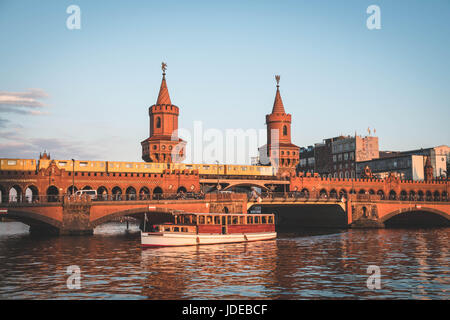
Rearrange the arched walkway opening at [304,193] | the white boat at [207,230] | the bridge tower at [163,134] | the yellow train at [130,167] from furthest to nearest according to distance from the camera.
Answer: the bridge tower at [163,134], the arched walkway opening at [304,193], the yellow train at [130,167], the white boat at [207,230]

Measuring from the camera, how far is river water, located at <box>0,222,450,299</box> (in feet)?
107

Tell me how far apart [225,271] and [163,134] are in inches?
3009

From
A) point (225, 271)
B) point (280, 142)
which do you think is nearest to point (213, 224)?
point (225, 271)

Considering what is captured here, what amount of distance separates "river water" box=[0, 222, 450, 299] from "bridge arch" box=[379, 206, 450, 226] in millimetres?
43891

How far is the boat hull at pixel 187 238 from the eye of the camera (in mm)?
59938

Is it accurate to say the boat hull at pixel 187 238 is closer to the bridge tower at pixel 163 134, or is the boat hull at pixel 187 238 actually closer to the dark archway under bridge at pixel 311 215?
the dark archway under bridge at pixel 311 215

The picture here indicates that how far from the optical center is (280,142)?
133m

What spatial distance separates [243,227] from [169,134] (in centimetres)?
5163

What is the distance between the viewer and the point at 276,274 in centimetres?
Answer: 4003

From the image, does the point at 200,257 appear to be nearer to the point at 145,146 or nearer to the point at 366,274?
the point at 366,274

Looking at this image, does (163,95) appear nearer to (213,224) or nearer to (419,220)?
(213,224)

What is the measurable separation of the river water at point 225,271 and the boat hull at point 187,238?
1583 millimetres

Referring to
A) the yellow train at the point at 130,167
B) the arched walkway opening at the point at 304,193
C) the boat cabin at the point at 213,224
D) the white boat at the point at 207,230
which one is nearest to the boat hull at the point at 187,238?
the white boat at the point at 207,230

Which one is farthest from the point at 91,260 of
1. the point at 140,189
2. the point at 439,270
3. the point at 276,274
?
the point at 140,189
